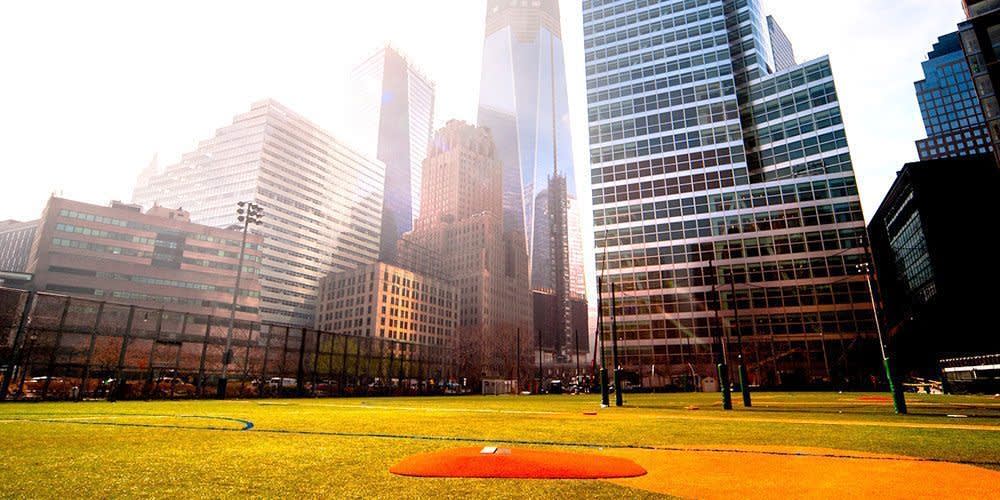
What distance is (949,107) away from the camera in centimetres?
14200

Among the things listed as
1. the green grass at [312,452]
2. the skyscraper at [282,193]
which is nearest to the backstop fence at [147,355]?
the green grass at [312,452]

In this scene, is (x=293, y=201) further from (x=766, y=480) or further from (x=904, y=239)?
(x=766, y=480)

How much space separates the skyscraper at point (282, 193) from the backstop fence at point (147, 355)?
11507 centimetres

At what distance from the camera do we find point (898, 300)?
271 feet

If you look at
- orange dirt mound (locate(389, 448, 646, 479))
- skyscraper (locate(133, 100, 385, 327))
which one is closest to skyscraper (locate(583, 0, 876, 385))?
orange dirt mound (locate(389, 448, 646, 479))

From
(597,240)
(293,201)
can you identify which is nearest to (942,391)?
(597,240)

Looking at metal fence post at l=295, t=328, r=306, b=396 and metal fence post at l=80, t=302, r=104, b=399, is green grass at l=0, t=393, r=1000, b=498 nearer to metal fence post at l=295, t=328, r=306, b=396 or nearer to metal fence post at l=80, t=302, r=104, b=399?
metal fence post at l=80, t=302, r=104, b=399

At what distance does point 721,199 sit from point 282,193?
127 meters

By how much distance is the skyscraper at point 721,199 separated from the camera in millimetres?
65750

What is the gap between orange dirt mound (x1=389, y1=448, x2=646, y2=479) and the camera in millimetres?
4547

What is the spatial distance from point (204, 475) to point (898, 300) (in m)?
106

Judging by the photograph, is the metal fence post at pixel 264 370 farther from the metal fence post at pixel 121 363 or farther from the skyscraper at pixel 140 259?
the skyscraper at pixel 140 259

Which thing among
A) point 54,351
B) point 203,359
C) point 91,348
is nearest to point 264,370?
point 203,359

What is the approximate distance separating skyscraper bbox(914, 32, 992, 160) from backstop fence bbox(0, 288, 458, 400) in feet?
556
